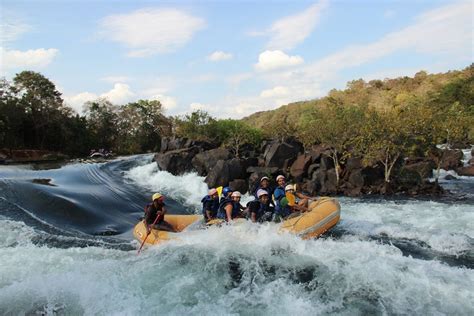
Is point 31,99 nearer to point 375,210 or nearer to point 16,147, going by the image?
point 16,147

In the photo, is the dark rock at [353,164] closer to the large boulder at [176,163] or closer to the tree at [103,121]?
the large boulder at [176,163]

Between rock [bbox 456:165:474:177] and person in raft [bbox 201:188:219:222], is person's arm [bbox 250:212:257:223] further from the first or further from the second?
rock [bbox 456:165:474:177]

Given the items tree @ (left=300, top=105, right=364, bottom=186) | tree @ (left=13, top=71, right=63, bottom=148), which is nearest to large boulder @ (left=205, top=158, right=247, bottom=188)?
tree @ (left=300, top=105, right=364, bottom=186)

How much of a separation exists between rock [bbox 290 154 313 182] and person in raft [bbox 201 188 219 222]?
9.83 m

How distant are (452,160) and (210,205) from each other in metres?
19.7

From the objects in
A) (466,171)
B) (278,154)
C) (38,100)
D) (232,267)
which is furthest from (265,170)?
(38,100)

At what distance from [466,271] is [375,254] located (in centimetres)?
177

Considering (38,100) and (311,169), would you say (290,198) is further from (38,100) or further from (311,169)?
(38,100)

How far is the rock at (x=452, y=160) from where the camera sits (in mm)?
24078

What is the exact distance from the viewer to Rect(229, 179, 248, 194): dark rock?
18.3m

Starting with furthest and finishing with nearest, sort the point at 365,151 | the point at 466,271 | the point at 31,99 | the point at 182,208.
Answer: the point at 31,99 < the point at 365,151 < the point at 182,208 < the point at 466,271

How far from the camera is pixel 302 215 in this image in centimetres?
982

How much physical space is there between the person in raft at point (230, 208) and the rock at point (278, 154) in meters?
10.6

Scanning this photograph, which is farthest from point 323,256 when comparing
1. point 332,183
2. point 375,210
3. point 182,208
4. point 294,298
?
point 332,183
